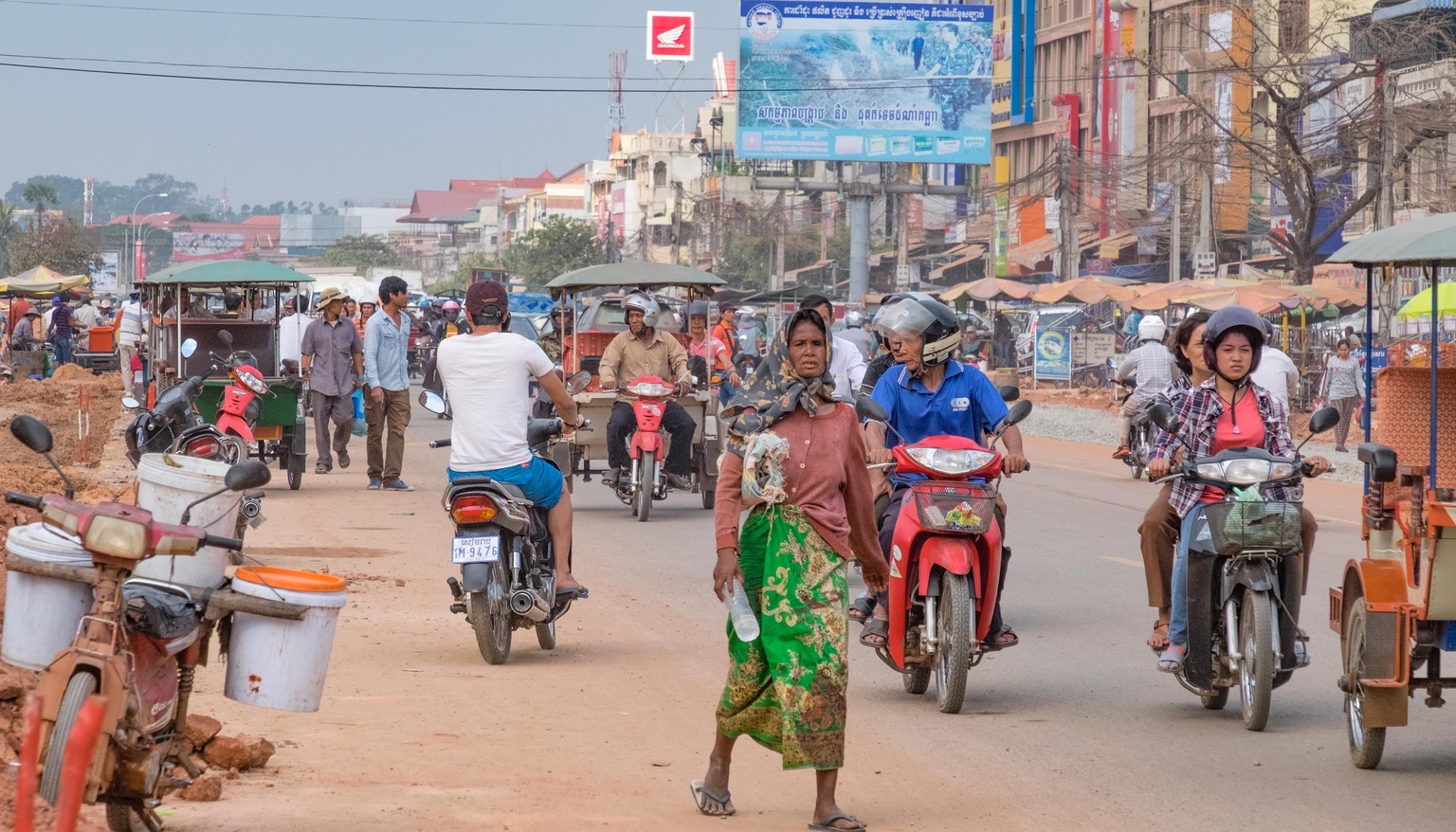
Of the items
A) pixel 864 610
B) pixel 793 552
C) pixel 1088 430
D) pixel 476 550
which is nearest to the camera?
pixel 793 552

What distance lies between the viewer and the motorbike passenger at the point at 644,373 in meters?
14.8

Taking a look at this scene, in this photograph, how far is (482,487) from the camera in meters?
8.16

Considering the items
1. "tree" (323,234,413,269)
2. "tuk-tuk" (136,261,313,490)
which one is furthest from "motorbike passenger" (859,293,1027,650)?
"tree" (323,234,413,269)

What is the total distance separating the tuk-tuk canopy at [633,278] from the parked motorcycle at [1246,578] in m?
9.61

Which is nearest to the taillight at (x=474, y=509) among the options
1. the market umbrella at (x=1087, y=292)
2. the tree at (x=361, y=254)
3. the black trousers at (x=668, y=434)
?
the black trousers at (x=668, y=434)

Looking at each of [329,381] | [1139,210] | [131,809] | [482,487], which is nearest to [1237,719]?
[482,487]

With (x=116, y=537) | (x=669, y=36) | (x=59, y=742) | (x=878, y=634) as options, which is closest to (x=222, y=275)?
(x=878, y=634)

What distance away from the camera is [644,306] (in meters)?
14.9

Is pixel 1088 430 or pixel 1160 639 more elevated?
pixel 1160 639

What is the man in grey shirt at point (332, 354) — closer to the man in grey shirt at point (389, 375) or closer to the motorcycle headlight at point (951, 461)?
the man in grey shirt at point (389, 375)

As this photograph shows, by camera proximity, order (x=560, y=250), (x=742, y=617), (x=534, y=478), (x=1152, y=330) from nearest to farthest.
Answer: (x=742, y=617), (x=534, y=478), (x=1152, y=330), (x=560, y=250)

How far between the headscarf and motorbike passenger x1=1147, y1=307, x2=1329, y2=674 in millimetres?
2128

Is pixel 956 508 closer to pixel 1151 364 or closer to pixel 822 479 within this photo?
pixel 822 479

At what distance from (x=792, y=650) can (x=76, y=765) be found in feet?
6.84
